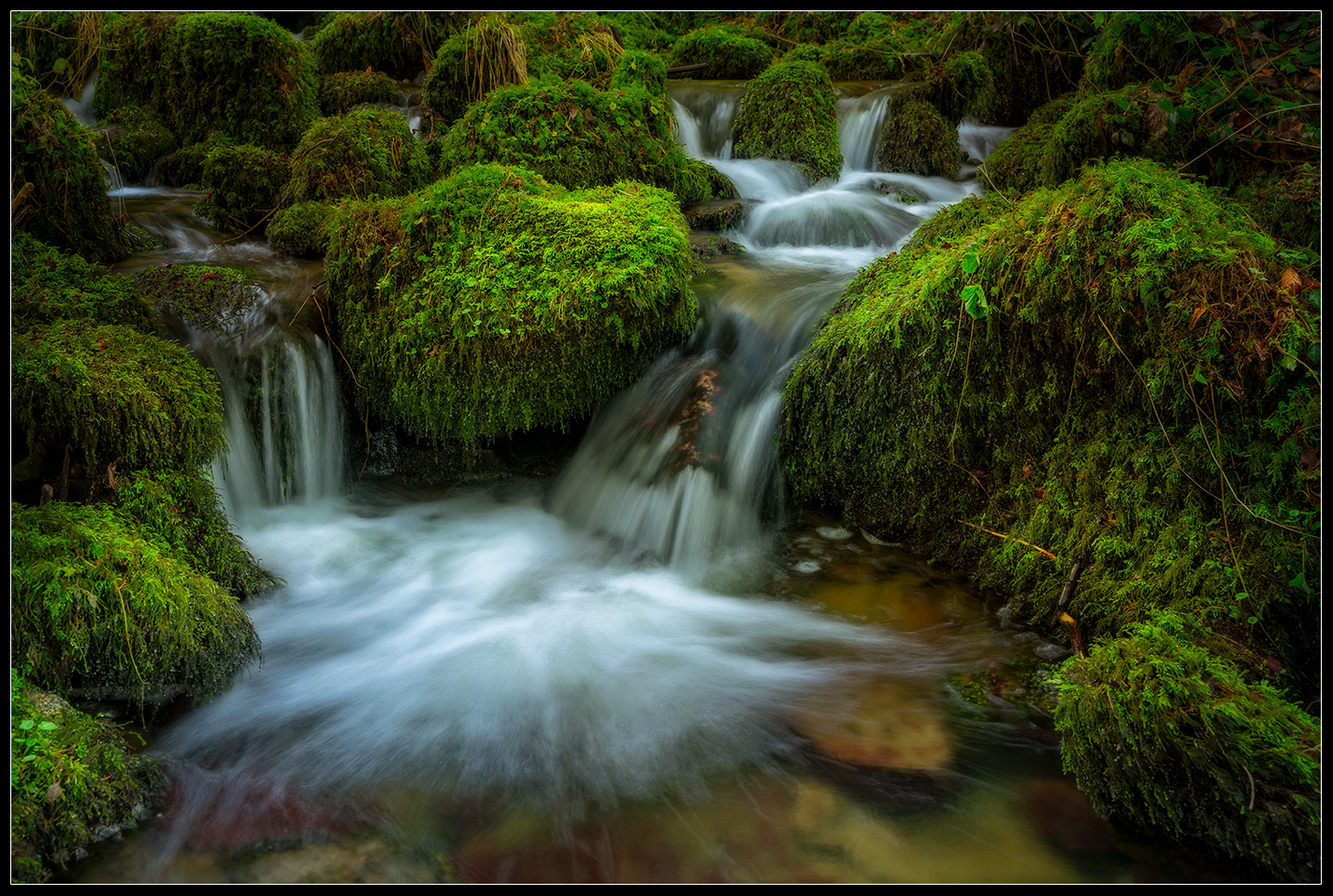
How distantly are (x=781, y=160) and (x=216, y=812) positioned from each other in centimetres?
741

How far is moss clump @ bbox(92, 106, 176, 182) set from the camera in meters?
7.81

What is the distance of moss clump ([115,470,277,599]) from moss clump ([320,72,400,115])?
6.04 metres

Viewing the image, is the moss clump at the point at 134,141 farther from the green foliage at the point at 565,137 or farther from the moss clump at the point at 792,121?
the moss clump at the point at 792,121

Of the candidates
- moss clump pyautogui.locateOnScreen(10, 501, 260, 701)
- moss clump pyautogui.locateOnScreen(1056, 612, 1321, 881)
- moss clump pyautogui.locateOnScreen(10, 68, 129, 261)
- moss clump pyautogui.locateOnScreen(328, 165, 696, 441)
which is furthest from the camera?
moss clump pyautogui.locateOnScreen(10, 68, 129, 261)

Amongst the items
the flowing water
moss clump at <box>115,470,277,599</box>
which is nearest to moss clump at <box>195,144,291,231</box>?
the flowing water

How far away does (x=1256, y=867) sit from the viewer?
2418mm

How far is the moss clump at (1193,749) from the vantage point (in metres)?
2.33

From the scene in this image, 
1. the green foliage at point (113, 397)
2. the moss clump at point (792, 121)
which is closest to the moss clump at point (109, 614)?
the green foliage at point (113, 397)

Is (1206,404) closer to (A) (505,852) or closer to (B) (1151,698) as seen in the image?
(B) (1151,698)

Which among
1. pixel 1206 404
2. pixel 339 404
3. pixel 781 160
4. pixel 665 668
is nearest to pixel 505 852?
pixel 665 668

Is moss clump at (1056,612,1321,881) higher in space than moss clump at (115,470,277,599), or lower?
lower

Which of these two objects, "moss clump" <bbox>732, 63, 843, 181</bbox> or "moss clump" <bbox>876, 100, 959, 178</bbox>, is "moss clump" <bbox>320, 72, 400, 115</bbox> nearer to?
"moss clump" <bbox>732, 63, 843, 181</bbox>

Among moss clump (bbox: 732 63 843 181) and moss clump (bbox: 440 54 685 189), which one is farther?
moss clump (bbox: 732 63 843 181)

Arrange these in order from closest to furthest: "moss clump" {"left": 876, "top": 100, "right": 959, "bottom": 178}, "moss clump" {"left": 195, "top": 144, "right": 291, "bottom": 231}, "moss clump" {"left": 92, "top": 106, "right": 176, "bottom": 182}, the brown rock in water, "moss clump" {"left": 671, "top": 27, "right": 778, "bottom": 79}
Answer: the brown rock in water < "moss clump" {"left": 195, "top": 144, "right": 291, "bottom": 231} < "moss clump" {"left": 92, "top": 106, "right": 176, "bottom": 182} < "moss clump" {"left": 876, "top": 100, "right": 959, "bottom": 178} < "moss clump" {"left": 671, "top": 27, "right": 778, "bottom": 79}
